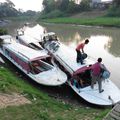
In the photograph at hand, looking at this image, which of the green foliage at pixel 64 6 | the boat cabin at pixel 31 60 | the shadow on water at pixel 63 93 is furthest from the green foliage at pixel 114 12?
the shadow on water at pixel 63 93

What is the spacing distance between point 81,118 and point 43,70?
21.2 ft

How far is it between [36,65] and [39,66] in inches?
6.8

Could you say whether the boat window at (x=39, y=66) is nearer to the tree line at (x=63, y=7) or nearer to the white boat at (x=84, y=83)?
the white boat at (x=84, y=83)

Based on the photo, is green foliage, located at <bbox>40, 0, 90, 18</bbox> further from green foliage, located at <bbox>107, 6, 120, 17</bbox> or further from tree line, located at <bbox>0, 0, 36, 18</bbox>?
green foliage, located at <bbox>107, 6, 120, 17</bbox>

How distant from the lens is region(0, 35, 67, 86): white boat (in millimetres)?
15582

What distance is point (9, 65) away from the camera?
20.5 metres

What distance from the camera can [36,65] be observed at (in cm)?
1772

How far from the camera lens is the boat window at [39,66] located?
17.2m

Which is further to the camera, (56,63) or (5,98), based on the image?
(56,63)

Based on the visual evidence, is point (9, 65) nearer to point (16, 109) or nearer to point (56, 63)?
point (56, 63)

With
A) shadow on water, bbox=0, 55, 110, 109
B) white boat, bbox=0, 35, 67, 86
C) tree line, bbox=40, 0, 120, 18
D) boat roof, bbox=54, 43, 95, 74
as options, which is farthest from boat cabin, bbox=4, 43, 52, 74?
tree line, bbox=40, 0, 120, 18

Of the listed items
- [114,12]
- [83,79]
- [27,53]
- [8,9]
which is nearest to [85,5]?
[114,12]

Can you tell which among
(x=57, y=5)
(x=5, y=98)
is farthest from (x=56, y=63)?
(x=57, y=5)

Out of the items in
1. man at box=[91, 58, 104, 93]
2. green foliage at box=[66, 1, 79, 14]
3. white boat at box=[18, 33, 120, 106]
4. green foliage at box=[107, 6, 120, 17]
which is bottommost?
green foliage at box=[66, 1, 79, 14]
